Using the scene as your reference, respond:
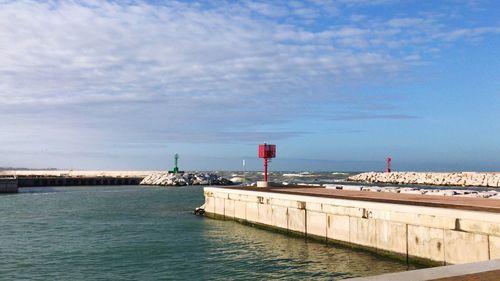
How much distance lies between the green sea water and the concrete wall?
655mm

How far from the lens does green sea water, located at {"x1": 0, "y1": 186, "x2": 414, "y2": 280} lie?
53.3ft

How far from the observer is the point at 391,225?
57.6ft

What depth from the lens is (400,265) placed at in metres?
16.3

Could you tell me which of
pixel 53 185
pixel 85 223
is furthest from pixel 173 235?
pixel 53 185

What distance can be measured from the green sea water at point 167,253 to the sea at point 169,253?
32mm

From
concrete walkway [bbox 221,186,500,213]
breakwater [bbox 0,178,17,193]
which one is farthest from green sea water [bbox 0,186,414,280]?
breakwater [bbox 0,178,17,193]

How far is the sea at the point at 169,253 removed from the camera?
1622 centimetres

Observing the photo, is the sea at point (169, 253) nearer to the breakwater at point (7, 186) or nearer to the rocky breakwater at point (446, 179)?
the breakwater at point (7, 186)

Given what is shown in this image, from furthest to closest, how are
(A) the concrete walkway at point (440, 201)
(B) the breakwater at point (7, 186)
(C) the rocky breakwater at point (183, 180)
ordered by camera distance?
1. (C) the rocky breakwater at point (183, 180)
2. (B) the breakwater at point (7, 186)
3. (A) the concrete walkway at point (440, 201)

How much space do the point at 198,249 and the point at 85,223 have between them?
42.4 ft

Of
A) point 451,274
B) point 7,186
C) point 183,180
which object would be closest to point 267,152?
point 451,274

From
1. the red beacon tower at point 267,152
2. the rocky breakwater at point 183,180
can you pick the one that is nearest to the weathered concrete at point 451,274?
the red beacon tower at point 267,152

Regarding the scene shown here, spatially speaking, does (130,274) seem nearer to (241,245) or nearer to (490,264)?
(241,245)

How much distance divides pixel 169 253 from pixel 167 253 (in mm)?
84
